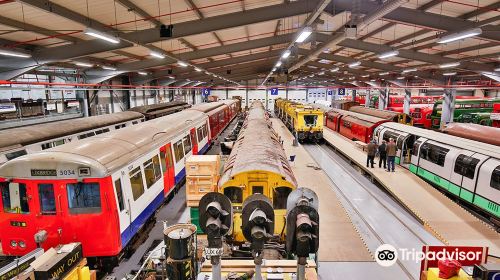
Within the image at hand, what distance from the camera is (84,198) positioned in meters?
6.23

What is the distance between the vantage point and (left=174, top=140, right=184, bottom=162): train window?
1165 centimetres

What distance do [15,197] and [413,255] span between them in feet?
30.0

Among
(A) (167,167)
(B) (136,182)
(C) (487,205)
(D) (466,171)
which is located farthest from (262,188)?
(D) (466,171)

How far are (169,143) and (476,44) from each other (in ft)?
55.6

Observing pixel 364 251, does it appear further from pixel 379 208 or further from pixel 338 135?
pixel 338 135

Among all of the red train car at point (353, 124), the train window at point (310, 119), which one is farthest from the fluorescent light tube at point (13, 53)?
the red train car at point (353, 124)

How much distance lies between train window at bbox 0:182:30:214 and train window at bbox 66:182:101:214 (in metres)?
0.86

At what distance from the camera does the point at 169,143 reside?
1090 centimetres

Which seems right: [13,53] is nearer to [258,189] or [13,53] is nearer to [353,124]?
[258,189]

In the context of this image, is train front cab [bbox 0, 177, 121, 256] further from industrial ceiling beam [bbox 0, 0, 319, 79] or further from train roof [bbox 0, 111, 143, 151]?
industrial ceiling beam [bbox 0, 0, 319, 79]

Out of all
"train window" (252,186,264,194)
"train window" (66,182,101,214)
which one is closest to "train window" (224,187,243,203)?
"train window" (252,186,264,194)

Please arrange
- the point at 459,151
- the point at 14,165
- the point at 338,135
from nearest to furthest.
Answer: the point at 14,165
the point at 459,151
the point at 338,135

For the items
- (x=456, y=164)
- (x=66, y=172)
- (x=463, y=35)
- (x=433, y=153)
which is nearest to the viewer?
(x=66, y=172)

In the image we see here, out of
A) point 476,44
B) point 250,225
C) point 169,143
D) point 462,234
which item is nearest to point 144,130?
point 169,143
